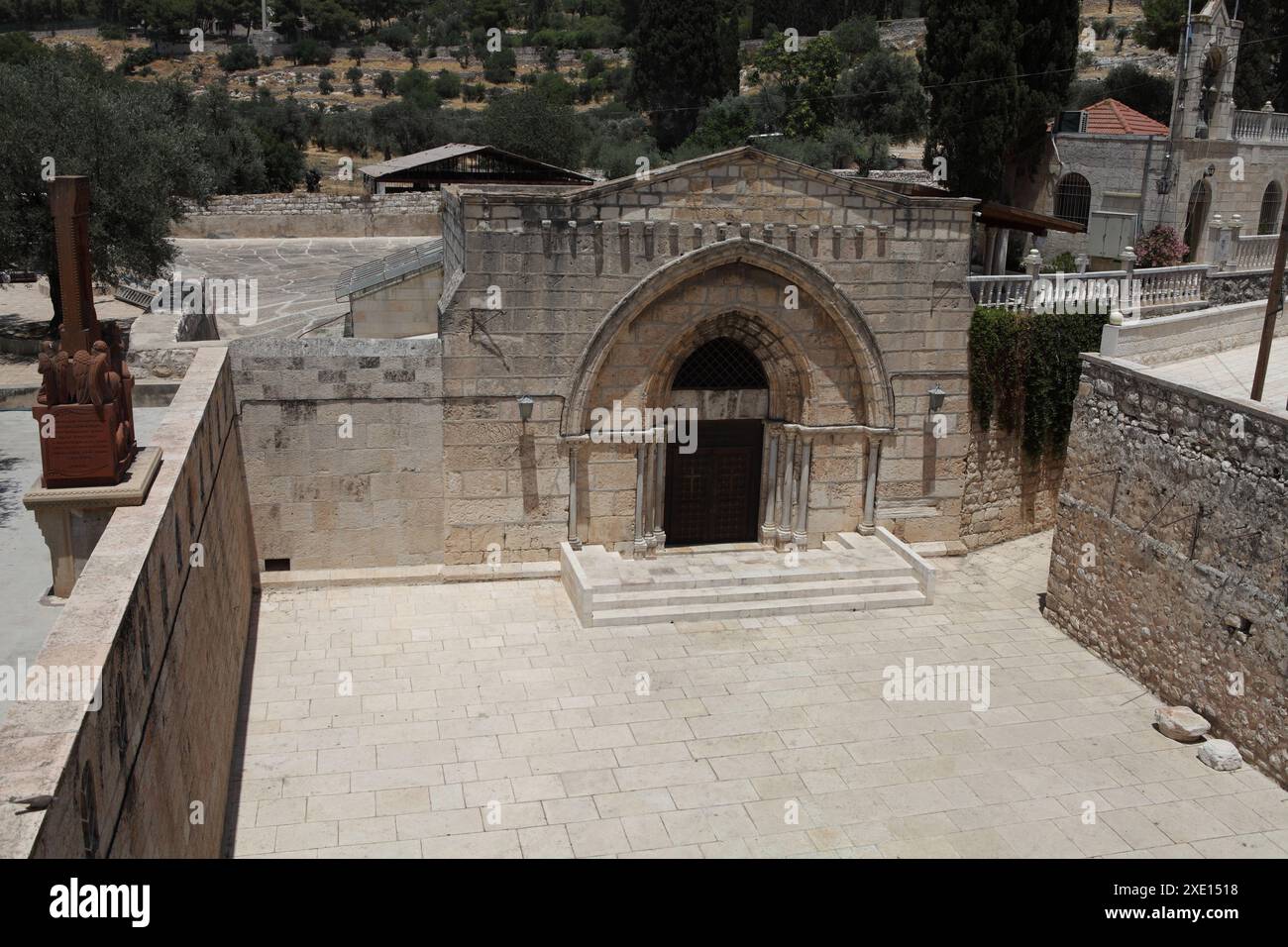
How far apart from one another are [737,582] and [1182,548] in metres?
5.35

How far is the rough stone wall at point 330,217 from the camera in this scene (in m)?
33.7

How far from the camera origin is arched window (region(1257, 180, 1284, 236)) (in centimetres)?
2921

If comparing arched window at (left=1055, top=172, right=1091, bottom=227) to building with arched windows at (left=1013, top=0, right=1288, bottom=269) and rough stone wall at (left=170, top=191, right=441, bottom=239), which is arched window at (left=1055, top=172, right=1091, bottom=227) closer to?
building with arched windows at (left=1013, top=0, right=1288, bottom=269)

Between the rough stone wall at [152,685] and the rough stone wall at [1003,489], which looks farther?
the rough stone wall at [1003,489]

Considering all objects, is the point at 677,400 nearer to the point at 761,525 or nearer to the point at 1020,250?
the point at 761,525

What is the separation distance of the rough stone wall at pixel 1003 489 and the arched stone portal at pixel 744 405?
1.99m

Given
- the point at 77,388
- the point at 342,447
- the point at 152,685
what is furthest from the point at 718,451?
the point at 152,685

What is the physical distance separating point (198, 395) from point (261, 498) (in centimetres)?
333

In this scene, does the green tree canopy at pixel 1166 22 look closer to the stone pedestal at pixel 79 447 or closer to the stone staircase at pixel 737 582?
the stone staircase at pixel 737 582

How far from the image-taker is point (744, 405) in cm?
1625

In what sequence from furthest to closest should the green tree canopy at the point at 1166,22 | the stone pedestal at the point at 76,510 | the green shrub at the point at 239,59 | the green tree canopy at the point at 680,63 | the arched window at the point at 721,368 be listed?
the green shrub at the point at 239,59 → the green tree canopy at the point at 680,63 → the green tree canopy at the point at 1166,22 → the arched window at the point at 721,368 → the stone pedestal at the point at 76,510

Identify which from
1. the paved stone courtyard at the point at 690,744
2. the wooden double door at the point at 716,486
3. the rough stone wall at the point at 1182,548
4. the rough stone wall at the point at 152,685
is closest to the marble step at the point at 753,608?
the paved stone courtyard at the point at 690,744

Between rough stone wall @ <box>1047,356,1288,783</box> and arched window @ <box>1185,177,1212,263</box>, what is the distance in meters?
15.8

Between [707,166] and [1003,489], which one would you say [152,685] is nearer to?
[707,166]
